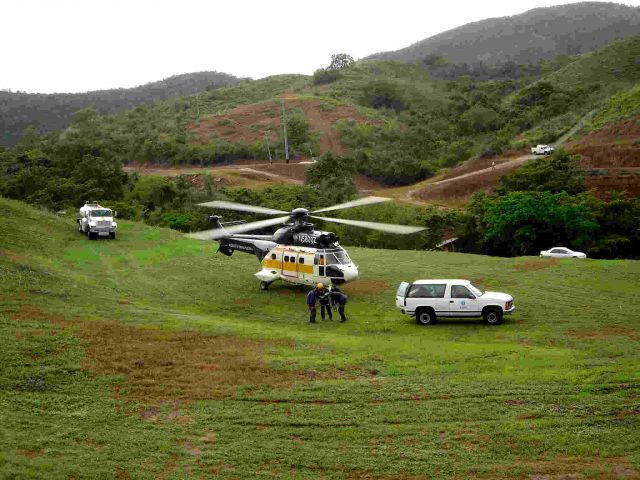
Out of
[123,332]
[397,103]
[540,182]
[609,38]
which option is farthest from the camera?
[609,38]

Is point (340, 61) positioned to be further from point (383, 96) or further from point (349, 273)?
point (349, 273)

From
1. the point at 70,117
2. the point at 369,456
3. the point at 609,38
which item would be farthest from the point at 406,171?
the point at 609,38

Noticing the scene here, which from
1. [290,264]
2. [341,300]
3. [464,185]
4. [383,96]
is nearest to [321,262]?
[290,264]

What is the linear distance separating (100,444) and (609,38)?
203 m

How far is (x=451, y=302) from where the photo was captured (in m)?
22.1

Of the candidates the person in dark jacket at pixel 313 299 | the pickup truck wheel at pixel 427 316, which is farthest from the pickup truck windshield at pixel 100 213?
the pickup truck wheel at pixel 427 316

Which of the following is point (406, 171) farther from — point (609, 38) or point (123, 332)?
point (609, 38)

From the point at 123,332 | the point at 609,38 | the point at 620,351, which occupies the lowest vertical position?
the point at 620,351

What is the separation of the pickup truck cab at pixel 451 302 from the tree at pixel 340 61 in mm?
126331

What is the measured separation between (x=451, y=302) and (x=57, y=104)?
498 feet

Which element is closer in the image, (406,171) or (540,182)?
(540,182)

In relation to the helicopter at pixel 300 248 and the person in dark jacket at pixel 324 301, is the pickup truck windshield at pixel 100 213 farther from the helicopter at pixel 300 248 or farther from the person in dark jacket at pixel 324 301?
the person in dark jacket at pixel 324 301

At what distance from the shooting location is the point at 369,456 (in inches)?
484

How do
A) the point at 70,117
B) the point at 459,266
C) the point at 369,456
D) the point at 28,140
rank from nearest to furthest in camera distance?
the point at 369,456 → the point at 459,266 → the point at 28,140 → the point at 70,117
